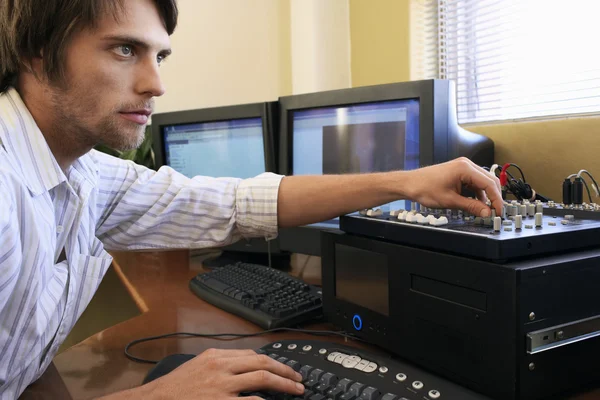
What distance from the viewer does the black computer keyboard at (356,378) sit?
563 millimetres

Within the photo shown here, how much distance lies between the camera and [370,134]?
1124 millimetres

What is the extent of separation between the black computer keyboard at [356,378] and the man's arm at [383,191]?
257 mm

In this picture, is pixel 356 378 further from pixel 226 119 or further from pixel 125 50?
pixel 226 119

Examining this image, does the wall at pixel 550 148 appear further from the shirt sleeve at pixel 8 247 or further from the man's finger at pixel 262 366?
the shirt sleeve at pixel 8 247

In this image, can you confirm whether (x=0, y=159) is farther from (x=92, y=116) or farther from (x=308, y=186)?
(x=308, y=186)

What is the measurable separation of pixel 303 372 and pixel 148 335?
422 mm

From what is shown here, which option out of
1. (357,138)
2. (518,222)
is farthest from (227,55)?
(518,222)

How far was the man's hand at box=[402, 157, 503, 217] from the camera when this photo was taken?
2.50 feet

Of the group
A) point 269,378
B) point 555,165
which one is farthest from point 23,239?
point 555,165

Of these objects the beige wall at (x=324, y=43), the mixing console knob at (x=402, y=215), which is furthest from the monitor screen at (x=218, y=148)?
the mixing console knob at (x=402, y=215)

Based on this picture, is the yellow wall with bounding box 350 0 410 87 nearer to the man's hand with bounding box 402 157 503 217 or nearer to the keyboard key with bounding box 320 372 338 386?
the man's hand with bounding box 402 157 503 217

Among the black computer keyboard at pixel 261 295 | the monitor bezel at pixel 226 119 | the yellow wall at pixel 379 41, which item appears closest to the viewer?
the black computer keyboard at pixel 261 295

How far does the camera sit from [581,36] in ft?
3.99

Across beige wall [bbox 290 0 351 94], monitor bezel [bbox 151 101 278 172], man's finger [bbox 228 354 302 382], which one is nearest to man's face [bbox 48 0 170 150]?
man's finger [bbox 228 354 302 382]
